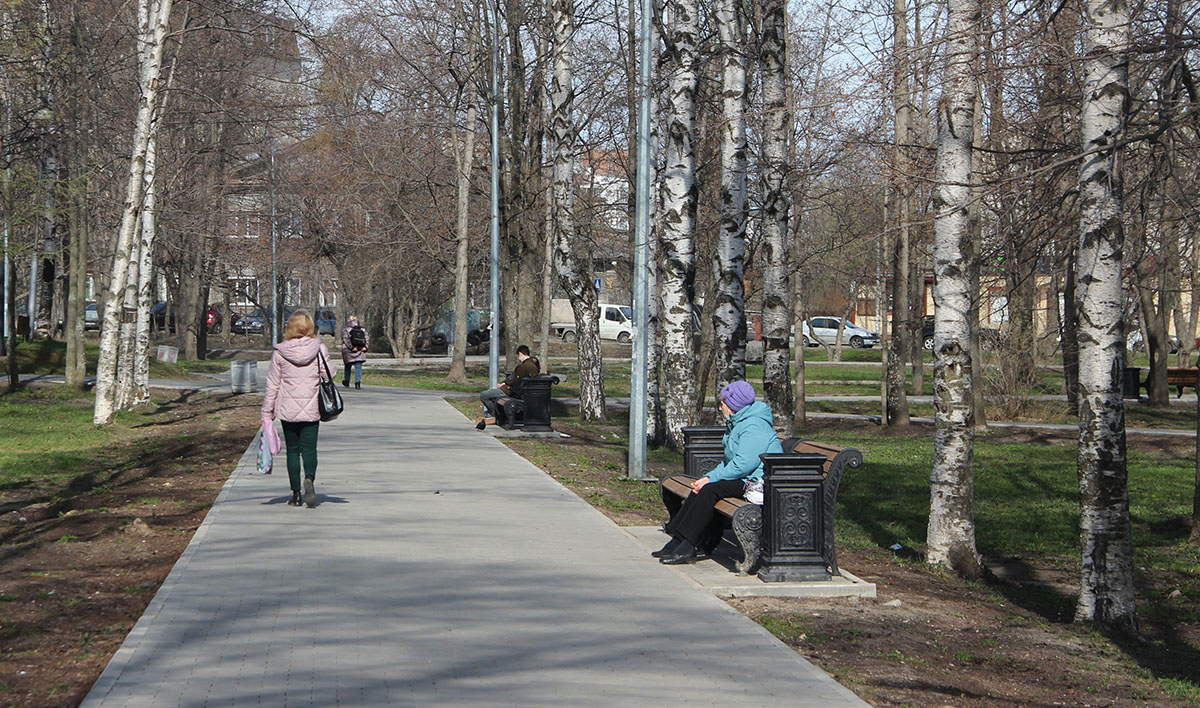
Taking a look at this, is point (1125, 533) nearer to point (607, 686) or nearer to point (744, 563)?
point (744, 563)

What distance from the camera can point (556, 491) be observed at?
499 inches

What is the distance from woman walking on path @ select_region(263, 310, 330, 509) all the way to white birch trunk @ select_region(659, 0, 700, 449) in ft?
21.9

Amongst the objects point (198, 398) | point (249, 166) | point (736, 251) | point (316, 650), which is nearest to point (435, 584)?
point (316, 650)

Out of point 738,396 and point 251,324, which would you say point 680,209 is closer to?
point 738,396

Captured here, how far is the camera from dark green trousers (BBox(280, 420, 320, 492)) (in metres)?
10.8

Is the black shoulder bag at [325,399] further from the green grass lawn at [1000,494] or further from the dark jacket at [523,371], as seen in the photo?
the dark jacket at [523,371]

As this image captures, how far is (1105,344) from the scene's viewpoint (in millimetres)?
8219

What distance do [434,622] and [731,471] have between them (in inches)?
106

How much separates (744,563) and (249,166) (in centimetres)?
4283

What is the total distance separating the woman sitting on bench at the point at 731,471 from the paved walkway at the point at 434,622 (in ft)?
1.36

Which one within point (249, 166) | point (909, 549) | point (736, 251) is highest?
point (249, 166)

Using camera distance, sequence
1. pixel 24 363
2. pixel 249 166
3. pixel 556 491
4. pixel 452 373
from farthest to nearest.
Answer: pixel 249 166, pixel 452 373, pixel 24 363, pixel 556 491

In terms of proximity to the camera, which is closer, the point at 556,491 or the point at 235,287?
the point at 556,491

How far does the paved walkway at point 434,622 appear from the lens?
5.38m
